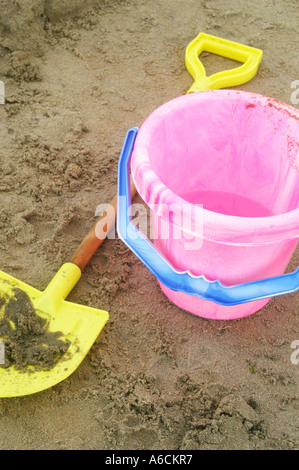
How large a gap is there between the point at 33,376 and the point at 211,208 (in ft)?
2.34

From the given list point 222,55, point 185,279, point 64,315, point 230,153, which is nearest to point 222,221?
point 185,279

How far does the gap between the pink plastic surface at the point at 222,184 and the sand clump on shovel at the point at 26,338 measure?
368 mm

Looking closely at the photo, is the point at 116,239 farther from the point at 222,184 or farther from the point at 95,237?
the point at 222,184

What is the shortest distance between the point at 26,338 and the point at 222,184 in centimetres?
72

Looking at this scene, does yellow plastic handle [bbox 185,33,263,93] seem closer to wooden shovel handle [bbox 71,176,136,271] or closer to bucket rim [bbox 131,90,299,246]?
wooden shovel handle [bbox 71,176,136,271]

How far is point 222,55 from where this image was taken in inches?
85.6

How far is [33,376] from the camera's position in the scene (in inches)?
46.6

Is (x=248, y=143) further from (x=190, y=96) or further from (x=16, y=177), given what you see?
(x=16, y=177)

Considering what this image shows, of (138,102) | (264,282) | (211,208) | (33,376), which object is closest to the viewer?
(264,282)

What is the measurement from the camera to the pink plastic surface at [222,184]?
985 millimetres

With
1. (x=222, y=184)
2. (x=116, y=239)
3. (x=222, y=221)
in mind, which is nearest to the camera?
(x=222, y=221)

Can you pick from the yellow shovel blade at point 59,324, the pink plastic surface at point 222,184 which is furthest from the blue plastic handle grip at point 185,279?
the yellow shovel blade at point 59,324

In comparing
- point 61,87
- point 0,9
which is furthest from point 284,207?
point 0,9

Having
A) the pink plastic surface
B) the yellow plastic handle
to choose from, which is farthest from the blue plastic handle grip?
the yellow plastic handle
